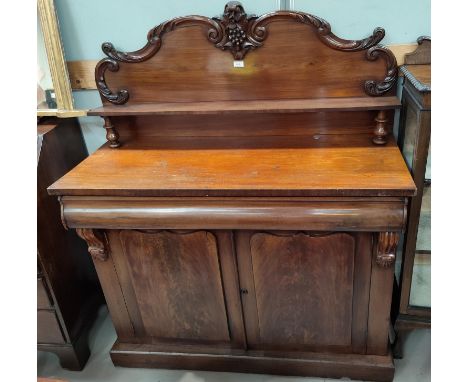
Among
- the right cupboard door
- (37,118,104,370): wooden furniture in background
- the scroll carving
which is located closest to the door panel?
the right cupboard door

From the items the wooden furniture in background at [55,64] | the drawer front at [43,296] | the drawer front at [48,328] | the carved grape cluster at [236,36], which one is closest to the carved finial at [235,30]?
the carved grape cluster at [236,36]

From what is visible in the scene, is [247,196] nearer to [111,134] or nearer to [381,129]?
[381,129]

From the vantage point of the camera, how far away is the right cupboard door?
1371mm

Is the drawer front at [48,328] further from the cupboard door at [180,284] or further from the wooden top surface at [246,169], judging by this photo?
the wooden top surface at [246,169]

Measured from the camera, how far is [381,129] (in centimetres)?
146

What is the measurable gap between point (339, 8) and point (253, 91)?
0.43 m

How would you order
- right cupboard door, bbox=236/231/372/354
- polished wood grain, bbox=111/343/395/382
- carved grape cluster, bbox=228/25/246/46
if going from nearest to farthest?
1. right cupboard door, bbox=236/231/372/354
2. carved grape cluster, bbox=228/25/246/46
3. polished wood grain, bbox=111/343/395/382

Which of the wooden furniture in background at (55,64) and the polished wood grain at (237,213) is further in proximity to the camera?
the wooden furniture in background at (55,64)

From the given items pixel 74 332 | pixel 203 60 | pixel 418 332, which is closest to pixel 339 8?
pixel 203 60

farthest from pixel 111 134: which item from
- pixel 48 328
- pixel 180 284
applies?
pixel 48 328

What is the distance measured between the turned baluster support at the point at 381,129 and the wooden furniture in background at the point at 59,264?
1.29m

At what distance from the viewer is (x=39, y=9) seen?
1.55 metres

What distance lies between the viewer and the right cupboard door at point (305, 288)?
1371 millimetres

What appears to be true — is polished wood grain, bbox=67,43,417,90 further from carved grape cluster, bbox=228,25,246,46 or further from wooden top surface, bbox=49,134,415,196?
carved grape cluster, bbox=228,25,246,46
